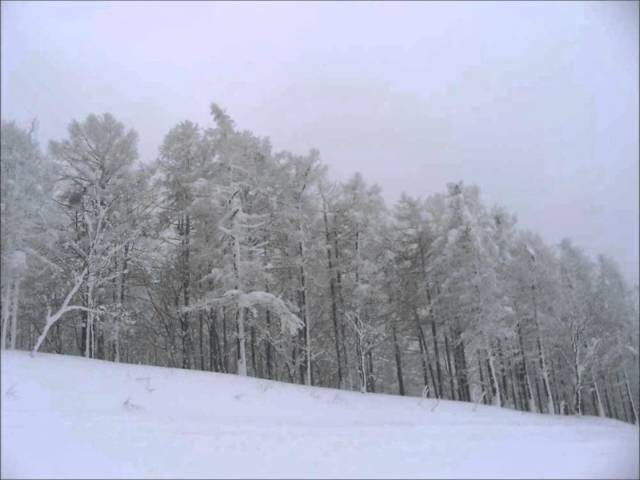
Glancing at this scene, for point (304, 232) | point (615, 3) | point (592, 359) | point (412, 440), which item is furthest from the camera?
point (592, 359)

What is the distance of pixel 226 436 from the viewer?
1018cm

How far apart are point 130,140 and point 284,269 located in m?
10.0

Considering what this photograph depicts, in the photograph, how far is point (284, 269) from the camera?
2433 centimetres

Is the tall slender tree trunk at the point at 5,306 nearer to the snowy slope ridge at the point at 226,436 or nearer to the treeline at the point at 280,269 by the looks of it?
the snowy slope ridge at the point at 226,436

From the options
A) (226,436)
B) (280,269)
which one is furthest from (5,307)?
(280,269)

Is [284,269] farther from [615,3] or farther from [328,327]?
[615,3]

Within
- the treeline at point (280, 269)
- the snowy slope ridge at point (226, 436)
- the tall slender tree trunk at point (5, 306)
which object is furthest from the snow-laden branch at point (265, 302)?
the tall slender tree trunk at point (5, 306)

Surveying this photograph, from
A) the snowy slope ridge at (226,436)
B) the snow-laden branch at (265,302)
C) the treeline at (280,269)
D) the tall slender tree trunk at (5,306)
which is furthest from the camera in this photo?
Answer: the treeline at (280,269)

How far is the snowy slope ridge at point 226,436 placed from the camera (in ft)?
27.7

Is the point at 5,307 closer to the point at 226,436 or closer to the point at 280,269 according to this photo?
the point at 226,436

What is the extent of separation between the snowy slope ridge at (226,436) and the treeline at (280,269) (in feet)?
→ 11.2

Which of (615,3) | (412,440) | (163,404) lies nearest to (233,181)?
(163,404)

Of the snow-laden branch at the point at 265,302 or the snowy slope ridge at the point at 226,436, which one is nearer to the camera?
the snowy slope ridge at the point at 226,436

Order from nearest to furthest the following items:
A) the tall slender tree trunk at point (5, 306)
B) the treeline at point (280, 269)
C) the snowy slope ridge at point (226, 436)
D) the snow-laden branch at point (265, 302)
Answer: the snowy slope ridge at point (226, 436) < the tall slender tree trunk at point (5, 306) < the snow-laden branch at point (265, 302) < the treeline at point (280, 269)
